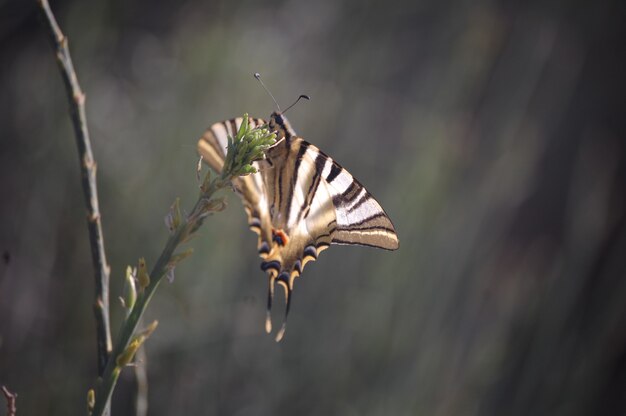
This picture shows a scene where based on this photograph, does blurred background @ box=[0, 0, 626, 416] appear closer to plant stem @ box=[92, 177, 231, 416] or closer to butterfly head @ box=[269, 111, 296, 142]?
butterfly head @ box=[269, 111, 296, 142]

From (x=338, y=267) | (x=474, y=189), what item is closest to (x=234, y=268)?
(x=338, y=267)

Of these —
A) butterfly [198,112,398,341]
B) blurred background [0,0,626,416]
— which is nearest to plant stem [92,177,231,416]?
butterfly [198,112,398,341]

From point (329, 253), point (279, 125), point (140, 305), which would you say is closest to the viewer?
point (140, 305)

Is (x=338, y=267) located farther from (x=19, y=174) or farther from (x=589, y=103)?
(x=589, y=103)

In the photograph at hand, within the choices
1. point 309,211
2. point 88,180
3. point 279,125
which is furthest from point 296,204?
point 88,180

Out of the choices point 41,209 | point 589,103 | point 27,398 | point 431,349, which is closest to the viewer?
point 27,398

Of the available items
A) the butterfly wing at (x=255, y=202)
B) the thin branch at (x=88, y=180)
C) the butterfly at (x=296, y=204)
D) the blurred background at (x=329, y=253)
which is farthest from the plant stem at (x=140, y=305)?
the blurred background at (x=329, y=253)

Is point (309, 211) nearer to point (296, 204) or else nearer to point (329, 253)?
point (296, 204)
